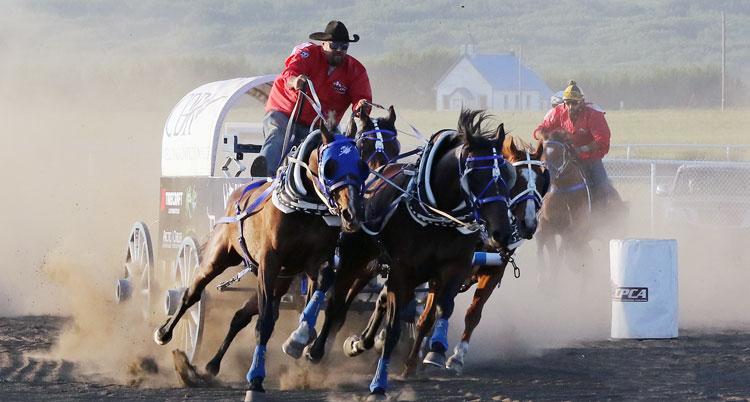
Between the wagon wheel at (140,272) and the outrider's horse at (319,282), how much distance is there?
207 centimetres

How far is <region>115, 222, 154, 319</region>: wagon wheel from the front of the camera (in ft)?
34.3

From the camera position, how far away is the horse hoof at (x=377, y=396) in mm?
7180

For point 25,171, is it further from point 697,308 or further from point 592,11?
point 592,11

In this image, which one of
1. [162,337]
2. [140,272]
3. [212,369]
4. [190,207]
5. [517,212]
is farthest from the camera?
[140,272]

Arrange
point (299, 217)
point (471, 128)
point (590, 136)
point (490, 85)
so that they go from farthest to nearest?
point (490, 85)
point (590, 136)
point (471, 128)
point (299, 217)

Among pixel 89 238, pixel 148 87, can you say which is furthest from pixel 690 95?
pixel 89 238

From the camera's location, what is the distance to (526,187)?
8109 millimetres

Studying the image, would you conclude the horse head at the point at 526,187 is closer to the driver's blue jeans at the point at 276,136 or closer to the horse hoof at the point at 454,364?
the horse hoof at the point at 454,364

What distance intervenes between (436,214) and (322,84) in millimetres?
2040

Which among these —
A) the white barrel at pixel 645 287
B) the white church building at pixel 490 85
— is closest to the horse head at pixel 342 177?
the white barrel at pixel 645 287

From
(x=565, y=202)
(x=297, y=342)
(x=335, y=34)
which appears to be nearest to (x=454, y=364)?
(x=297, y=342)

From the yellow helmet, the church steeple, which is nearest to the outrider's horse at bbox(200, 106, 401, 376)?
the yellow helmet

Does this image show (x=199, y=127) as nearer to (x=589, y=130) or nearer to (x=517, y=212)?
(x=517, y=212)

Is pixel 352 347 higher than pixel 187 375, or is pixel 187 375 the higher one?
pixel 352 347
